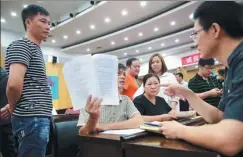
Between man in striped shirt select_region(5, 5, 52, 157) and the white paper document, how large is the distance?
385 millimetres

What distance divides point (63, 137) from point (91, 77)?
983 millimetres

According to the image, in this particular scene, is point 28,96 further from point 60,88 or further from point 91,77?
point 60,88

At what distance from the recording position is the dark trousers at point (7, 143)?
1879 millimetres

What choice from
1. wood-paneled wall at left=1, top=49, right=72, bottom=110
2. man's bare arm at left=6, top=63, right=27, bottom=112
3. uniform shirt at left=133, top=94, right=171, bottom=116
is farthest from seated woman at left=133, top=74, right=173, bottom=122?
wood-paneled wall at left=1, top=49, right=72, bottom=110

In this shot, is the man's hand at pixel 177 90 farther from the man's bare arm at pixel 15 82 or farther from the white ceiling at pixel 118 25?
the white ceiling at pixel 118 25

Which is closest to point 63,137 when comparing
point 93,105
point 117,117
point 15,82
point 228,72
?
point 117,117

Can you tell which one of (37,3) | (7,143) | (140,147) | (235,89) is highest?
(37,3)

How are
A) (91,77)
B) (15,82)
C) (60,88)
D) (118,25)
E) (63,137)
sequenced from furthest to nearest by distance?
(118,25)
(60,88)
(63,137)
(15,82)
(91,77)

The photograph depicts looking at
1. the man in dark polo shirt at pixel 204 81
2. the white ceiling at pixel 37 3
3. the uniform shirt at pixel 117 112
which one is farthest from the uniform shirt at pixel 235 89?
the white ceiling at pixel 37 3

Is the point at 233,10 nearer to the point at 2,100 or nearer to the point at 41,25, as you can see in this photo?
the point at 41,25

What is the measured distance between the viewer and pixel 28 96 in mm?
1283

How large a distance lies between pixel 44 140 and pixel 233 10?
1.20m

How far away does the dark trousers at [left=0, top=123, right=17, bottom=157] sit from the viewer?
188cm

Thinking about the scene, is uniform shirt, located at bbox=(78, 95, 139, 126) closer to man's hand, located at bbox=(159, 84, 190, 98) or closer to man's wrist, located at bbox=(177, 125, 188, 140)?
man's hand, located at bbox=(159, 84, 190, 98)
